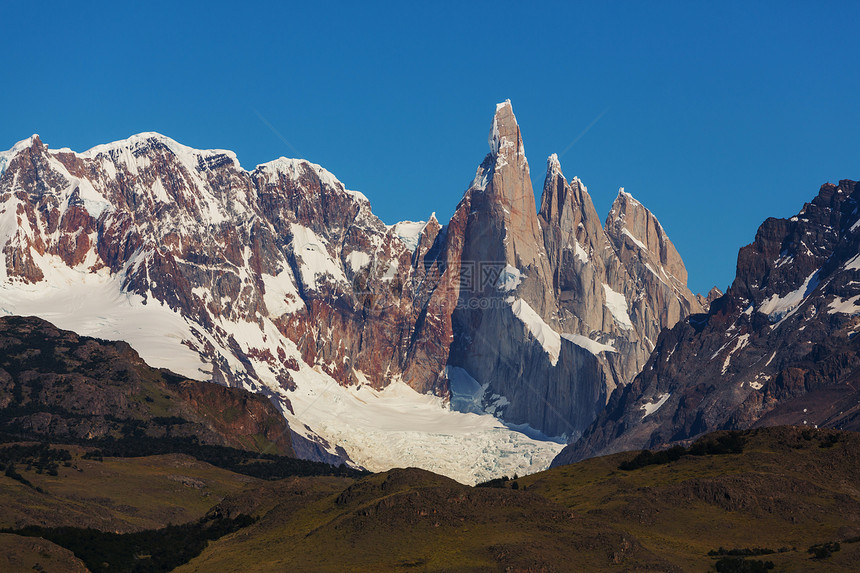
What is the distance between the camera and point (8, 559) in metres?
199

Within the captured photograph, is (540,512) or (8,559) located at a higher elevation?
(540,512)

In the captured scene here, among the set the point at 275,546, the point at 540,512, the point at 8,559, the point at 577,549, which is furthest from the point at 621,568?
the point at 8,559

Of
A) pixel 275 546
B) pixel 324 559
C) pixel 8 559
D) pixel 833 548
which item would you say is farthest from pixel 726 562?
pixel 8 559

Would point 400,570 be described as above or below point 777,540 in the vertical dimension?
below

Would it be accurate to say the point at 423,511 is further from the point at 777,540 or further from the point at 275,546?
the point at 777,540

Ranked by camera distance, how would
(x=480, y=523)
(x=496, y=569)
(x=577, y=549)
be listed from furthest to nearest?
(x=480, y=523) < (x=577, y=549) < (x=496, y=569)

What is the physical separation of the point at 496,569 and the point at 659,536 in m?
41.6

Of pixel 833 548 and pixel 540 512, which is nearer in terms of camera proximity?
pixel 833 548

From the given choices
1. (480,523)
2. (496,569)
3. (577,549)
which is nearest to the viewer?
(496,569)

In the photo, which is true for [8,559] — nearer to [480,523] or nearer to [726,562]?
[480,523]

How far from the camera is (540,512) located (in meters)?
193

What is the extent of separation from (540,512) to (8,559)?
85054 mm

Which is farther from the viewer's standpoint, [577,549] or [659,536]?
[659,536]

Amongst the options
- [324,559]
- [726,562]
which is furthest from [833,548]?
[324,559]
